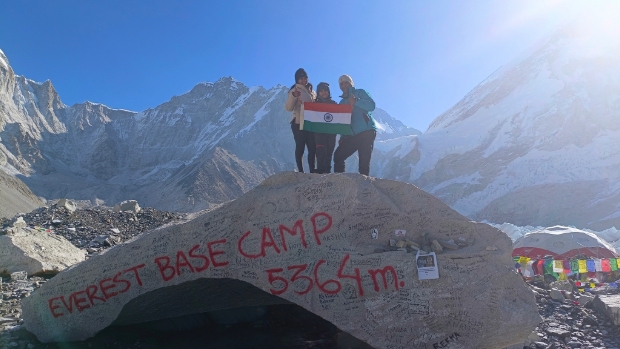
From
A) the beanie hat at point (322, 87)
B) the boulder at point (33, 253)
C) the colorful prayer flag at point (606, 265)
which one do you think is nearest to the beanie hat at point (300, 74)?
the beanie hat at point (322, 87)

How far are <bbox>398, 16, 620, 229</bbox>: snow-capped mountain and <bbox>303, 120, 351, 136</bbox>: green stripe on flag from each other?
5785cm

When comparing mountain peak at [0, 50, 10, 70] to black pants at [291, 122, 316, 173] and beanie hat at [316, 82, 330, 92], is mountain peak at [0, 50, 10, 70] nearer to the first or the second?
black pants at [291, 122, 316, 173]

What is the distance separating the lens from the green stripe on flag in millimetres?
7605

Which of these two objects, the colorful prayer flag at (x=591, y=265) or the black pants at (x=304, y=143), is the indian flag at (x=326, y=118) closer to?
the black pants at (x=304, y=143)

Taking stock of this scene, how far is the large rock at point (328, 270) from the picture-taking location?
5.34m

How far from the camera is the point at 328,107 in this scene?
7629 mm

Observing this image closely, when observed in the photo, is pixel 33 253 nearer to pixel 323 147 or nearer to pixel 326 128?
pixel 323 147

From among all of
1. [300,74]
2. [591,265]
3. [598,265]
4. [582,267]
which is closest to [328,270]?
[300,74]

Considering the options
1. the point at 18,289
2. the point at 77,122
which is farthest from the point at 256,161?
the point at 18,289

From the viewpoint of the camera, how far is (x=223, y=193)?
103625 mm

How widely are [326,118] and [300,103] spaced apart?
0.63 m

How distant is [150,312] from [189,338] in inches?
32.6

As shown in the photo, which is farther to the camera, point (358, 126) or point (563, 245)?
point (563, 245)

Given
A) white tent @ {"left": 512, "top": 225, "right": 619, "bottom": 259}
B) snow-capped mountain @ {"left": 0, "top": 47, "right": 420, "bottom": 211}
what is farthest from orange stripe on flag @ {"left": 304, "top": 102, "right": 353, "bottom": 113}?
snow-capped mountain @ {"left": 0, "top": 47, "right": 420, "bottom": 211}
